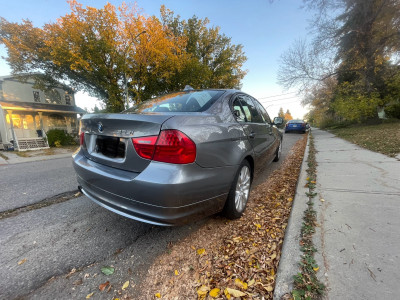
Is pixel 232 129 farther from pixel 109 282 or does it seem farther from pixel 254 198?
pixel 109 282

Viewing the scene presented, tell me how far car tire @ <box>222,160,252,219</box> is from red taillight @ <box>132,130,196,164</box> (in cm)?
74

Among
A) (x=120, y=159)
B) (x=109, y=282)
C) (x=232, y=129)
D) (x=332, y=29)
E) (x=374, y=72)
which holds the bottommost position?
(x=109, y=282)

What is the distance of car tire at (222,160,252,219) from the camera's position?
1.96 m

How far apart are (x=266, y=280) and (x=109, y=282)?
1.17m

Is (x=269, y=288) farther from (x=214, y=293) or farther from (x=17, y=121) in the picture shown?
(x=17, y=121)

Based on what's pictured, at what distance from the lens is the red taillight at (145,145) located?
1447 mm

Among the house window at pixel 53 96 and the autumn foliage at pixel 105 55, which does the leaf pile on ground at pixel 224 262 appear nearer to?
the autumn foliage at pixel 105 55

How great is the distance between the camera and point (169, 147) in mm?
1423

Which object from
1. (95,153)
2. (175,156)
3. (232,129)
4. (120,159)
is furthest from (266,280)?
(95,153)

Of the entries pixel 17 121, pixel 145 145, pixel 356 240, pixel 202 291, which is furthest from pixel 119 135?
pixel 17 121

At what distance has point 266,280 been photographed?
133 centimetres

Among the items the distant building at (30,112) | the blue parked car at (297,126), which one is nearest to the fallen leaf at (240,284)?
the distant building at (30,112)

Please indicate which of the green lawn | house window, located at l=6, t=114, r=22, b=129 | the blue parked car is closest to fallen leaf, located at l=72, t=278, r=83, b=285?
the green lawn

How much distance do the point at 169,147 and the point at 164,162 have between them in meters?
0.13
